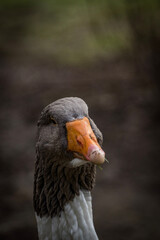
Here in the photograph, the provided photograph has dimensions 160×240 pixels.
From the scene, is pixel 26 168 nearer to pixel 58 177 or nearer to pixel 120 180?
pixel 120 180

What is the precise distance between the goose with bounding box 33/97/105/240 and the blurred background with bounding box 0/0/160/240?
324cm

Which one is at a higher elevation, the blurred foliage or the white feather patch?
the blurred foliage

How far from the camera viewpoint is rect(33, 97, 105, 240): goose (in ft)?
12.5

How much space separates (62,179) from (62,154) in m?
→ 0.29

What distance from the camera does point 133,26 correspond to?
26.2 feet

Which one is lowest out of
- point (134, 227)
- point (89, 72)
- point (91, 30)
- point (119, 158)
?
point (134, 227)

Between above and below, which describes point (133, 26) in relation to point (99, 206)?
above

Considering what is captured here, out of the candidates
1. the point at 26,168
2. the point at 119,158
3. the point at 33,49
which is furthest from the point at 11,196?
the point at 33,49

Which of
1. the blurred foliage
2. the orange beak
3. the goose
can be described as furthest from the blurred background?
the orange beak

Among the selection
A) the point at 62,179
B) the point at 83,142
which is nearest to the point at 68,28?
the point at 62,179

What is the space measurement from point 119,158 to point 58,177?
186 inches

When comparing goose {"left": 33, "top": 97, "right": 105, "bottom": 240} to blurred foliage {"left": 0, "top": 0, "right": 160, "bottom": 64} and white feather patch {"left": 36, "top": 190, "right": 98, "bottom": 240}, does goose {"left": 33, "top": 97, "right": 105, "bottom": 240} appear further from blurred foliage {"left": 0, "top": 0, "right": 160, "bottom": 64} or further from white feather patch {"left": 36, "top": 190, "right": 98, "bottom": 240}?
blurred foliage {"left": 0, "top": 0, "right": 160, "bottom": 64}

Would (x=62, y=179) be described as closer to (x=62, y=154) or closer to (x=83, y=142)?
(x=62, y=154)

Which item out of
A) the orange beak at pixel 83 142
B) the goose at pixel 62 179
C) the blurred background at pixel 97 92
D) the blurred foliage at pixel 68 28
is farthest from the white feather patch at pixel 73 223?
the blurred foliage at pixel 68 28
